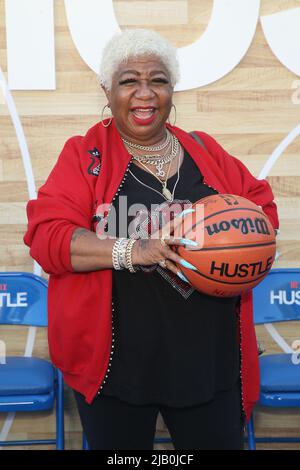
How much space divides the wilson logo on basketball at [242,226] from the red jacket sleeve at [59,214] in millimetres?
366

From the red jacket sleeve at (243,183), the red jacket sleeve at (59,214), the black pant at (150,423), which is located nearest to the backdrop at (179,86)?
the red jacket sleeve at (243,183)

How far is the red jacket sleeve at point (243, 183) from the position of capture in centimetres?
201

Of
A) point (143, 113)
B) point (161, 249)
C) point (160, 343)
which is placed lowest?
point (160, 343)

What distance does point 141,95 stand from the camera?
1.85m

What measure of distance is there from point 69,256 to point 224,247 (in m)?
0.41

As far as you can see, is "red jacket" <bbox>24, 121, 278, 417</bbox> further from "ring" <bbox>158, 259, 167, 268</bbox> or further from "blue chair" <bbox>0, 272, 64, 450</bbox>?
"blue chair" <bbox>0, 272, 64, 450</bbox>

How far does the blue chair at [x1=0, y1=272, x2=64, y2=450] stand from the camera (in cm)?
241

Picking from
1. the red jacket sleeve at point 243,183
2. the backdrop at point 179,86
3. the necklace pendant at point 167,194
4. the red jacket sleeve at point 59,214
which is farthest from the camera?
the backdrop at point 179,86

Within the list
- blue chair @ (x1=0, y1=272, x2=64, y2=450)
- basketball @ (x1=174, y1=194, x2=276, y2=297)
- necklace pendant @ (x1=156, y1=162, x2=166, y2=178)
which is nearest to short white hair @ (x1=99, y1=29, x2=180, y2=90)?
necklace pendant @ (x1=156, y1=162, x2=166, y2=178)

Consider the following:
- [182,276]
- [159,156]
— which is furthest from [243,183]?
[182,276]

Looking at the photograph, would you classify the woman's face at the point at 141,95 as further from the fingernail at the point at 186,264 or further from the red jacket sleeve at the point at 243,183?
the fingernail at the point at 186,264

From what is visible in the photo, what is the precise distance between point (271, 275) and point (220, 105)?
0.79m

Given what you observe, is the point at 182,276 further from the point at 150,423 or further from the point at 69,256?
the point at 150,423

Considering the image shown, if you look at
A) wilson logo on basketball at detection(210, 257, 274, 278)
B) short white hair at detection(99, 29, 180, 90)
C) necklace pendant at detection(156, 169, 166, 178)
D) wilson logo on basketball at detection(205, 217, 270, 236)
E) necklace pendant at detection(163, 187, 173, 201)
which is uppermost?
short white hair at detection(99, 29, 180, 90)
